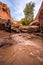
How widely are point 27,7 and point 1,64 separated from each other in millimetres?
35142

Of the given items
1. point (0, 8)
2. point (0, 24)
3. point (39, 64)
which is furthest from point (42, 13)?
point (0, 8)

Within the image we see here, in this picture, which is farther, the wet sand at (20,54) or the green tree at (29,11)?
the green tree at (29,11)

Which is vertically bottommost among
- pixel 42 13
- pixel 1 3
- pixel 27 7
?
pixel 42 13

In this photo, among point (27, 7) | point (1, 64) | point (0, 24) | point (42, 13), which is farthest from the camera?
point (27, 7)

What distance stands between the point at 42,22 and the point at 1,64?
51.0ft

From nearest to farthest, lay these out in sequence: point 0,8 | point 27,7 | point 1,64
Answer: point 1,64 → point 27,7 → point 0,8

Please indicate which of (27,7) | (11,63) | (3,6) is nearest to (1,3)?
(3,6)

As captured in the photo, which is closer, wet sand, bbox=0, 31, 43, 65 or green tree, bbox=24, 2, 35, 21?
wet sand, bbox=0, 31, 43, 65

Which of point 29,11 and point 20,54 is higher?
point 29,11

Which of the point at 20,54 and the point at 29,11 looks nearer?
the point at 20,54

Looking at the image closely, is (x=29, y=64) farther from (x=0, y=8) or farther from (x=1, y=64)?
(x=0, y=8)

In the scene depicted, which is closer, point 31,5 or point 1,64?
point 1,64

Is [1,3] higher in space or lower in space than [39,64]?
higher

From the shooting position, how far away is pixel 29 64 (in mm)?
2902
